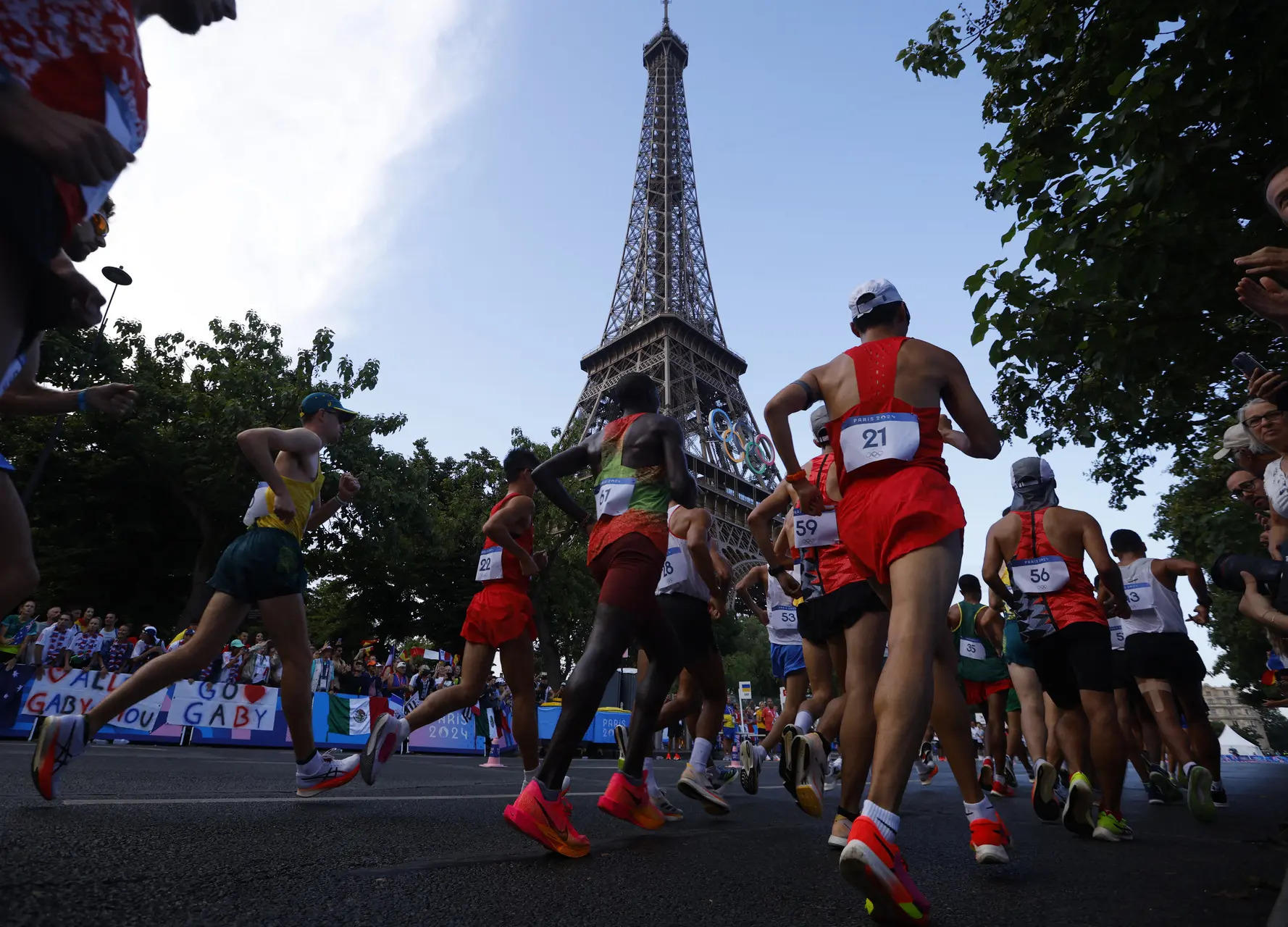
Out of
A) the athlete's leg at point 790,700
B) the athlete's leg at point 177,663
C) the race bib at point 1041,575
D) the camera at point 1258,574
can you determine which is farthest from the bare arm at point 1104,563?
the athlete's leg at point 177,663

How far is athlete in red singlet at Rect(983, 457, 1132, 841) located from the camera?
4000 mm

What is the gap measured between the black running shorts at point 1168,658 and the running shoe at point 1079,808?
3169 mm

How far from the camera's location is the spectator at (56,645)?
1247cm

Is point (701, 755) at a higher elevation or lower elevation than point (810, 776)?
higher

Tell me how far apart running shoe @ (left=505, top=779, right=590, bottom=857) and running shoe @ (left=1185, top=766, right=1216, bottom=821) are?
12.4 feet

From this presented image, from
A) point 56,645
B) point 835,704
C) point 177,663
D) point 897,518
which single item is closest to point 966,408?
point 897,518

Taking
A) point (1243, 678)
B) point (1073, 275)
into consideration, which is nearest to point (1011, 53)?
point (1073, 275)

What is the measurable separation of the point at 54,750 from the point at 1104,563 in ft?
15.8

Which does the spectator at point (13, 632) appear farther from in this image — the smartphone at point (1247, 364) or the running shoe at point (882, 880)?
the smartphone at point (1247, 364)

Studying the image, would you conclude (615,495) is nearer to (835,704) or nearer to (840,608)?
(840,608)

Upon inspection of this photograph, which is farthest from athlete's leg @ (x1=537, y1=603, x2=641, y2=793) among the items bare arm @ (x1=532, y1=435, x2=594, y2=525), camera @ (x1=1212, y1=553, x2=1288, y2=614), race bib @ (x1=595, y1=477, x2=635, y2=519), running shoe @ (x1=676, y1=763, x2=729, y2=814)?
Result: camera @ (x1=1212, y1=553, x2=1288, y2=614)

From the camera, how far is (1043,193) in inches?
237

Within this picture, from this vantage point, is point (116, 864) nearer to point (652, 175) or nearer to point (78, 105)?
point (78, 105)

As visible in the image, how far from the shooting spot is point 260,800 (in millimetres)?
3959
